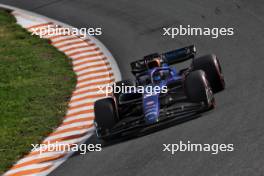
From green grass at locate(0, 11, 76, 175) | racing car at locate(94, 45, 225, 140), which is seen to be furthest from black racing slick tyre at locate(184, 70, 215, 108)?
green grass at locate(0, 11, 76, 175)

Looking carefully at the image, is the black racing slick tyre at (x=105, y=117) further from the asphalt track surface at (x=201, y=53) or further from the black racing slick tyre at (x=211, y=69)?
the black racing slick tyre at (x=211, y=69)

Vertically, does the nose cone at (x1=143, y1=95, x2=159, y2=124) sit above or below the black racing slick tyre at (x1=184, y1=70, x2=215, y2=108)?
below

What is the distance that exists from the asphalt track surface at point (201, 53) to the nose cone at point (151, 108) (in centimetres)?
40

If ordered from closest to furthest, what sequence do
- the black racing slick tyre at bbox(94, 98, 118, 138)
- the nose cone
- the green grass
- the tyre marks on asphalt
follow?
the nose cone
the black racing slick tyre at bbox(94, 98, 118, 138)
the tyre marks on asphalt
the green grass

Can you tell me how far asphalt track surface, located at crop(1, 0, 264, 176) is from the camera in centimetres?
1094

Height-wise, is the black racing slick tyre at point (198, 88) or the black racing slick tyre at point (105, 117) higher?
the black racing slick tyre at point (198, 88)

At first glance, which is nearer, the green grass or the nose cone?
the nose cone

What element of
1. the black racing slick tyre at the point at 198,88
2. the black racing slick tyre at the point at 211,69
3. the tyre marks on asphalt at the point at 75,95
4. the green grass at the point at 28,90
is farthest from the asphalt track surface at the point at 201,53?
the green grass at the point at 28,90

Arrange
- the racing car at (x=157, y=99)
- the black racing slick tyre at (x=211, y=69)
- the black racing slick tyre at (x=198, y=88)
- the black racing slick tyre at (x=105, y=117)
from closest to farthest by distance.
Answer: the racing car at (x=157, y=99), the black racing slick tyre at (x=198, y=88), the black racing slick tyre at (x=105, y=117), the black racing slick tyre at (x=211, y=69)

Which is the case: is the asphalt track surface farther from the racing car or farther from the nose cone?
the nose cone

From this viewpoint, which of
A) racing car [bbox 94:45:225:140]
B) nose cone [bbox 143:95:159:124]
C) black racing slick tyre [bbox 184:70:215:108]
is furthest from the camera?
black racing slick tyre [bbox 184:70:215:108]

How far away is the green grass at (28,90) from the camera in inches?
581

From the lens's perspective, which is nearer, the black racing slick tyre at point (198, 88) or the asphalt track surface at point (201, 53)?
the asphalt track surface at point (201, 53)

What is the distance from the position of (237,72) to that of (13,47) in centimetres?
901
